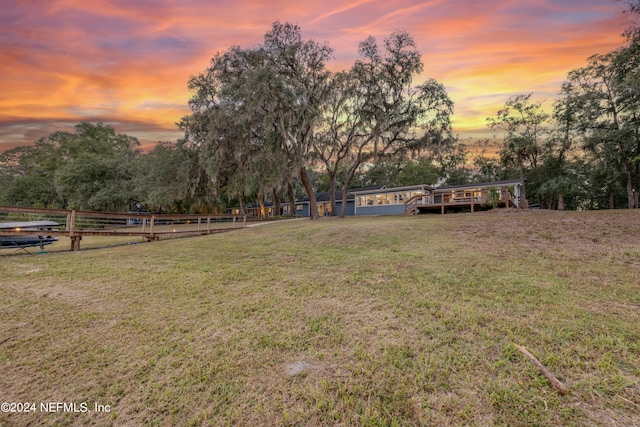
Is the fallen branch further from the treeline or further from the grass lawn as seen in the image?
the treeline

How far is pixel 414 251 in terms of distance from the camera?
698cm

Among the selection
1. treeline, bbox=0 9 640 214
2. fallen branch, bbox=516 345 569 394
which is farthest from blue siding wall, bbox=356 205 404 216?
fallen branch, bbox=516 345 569 394

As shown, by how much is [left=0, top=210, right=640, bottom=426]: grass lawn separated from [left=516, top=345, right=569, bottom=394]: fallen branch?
5 centimetres

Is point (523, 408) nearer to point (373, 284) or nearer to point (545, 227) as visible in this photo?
point (373, 284)

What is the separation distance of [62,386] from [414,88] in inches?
854

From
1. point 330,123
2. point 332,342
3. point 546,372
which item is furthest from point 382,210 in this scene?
point 546,372

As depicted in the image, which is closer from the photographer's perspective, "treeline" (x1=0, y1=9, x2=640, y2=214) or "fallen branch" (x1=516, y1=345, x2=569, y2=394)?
"fallen branch" (x1=516, y1=345, x2=569, y2=394)

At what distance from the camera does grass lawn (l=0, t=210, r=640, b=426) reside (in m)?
2.03

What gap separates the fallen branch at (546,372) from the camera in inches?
80.9

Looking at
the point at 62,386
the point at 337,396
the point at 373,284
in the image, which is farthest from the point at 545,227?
the point at 62,386

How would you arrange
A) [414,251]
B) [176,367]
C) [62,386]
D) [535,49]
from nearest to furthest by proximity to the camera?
[62,386] → [176,367] → [414,251] → [535,49]

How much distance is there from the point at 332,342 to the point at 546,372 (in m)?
1.91

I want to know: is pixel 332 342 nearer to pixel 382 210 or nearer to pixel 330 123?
pixel 330 123

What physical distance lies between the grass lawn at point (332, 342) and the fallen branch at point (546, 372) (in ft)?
0.17
